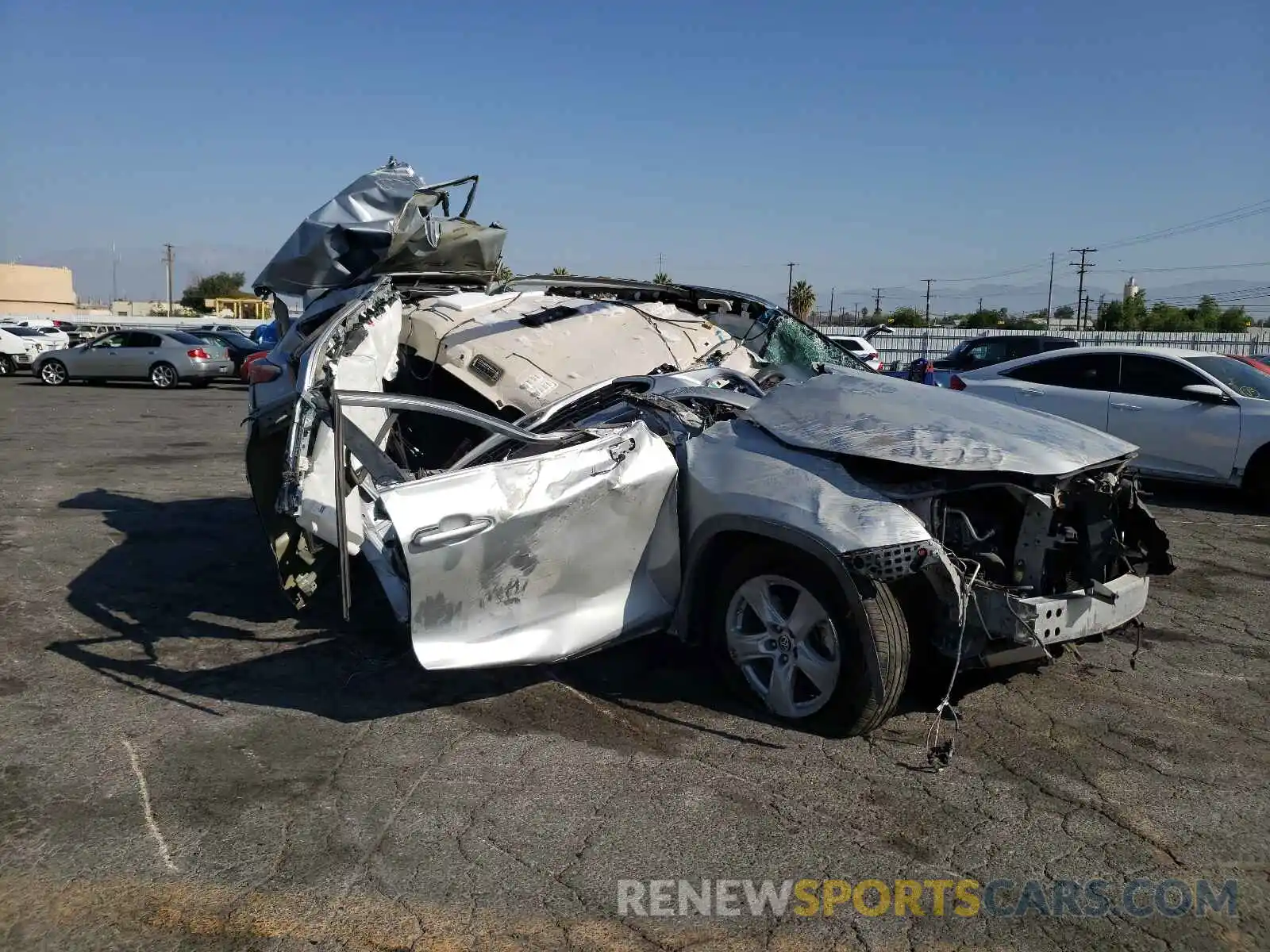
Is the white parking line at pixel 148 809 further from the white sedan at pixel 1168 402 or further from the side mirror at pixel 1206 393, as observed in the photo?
the side mirror at pixel 1206 393

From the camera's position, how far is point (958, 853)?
3328mm

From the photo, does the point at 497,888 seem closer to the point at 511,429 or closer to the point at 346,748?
the point at 346,748

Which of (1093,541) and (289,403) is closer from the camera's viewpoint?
(1093,541)

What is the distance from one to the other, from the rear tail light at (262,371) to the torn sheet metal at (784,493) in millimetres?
2950

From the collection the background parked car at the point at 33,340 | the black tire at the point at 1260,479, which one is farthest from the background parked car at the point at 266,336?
the black tire at the point at 1260,479

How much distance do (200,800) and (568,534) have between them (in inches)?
65.9

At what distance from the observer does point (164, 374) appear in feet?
78.6

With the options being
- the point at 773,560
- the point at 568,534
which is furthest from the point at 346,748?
the point at 773,560

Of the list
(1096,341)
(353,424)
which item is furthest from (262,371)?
(1096,341)

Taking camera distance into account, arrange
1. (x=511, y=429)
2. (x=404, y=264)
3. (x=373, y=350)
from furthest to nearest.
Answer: (x=404, y=264) < (x=373, y=350) < (x=511, y=429)

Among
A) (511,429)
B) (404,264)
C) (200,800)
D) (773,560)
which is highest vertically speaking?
(404,264)

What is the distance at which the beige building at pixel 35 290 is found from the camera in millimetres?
76812

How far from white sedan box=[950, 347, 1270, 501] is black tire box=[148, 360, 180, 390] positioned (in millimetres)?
19772

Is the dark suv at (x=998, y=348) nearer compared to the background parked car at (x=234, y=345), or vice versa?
the dark suv at (x=998, y=348)
